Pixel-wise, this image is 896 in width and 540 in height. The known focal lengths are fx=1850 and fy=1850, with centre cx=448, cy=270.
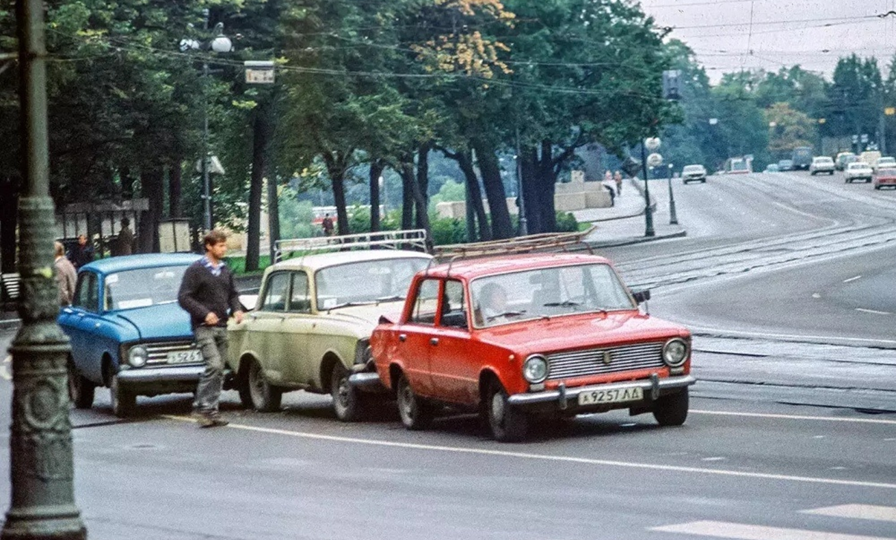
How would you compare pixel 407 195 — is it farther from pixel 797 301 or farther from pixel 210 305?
pixel 210 305

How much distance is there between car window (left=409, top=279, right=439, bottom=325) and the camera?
16.1m

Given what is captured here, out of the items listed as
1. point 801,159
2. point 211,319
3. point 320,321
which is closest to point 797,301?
point 320,321

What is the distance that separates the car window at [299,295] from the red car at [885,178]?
9664cm

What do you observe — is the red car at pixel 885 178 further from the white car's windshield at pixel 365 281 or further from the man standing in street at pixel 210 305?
the man standing in street at pixel 210 305

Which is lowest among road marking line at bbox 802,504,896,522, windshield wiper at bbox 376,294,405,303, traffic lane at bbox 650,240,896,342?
traffic lane at bbox 650,240,896,342

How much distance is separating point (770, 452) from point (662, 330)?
6.52 feet

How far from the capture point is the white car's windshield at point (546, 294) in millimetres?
15258

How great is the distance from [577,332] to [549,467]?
2034 mm

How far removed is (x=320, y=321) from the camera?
17.5m

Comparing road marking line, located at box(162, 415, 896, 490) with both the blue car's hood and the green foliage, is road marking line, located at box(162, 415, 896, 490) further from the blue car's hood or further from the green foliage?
the green foliage

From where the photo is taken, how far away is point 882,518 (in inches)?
380

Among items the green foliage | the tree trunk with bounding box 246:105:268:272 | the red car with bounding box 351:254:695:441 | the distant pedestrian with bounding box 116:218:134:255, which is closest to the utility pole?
the red car with bounding box 351:254:695:441

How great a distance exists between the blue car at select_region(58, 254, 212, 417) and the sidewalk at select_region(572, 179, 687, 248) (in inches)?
1449

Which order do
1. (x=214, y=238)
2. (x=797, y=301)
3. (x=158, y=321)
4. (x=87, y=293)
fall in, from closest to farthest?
(x=214, y=238) → (x=158, y=321) → (x=87, y=293) → (x=797, y=301)
